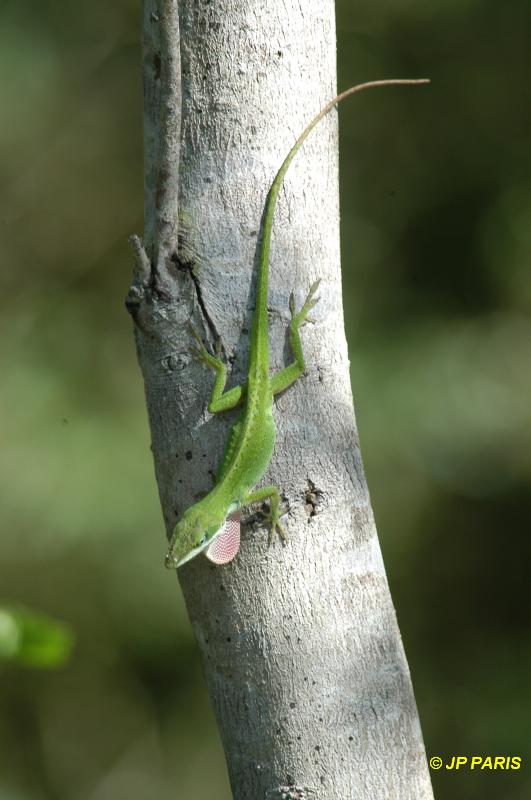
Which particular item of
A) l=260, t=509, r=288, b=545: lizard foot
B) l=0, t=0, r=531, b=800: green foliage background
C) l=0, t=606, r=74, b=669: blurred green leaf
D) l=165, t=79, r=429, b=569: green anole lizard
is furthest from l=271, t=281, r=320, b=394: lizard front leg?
l=0, t=0, r=531, b=800: green foliage background

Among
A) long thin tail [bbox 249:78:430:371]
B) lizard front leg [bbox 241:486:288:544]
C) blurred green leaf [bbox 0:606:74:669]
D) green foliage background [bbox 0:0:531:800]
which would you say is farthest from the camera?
green foliage background [bbox 0:0:531:800]

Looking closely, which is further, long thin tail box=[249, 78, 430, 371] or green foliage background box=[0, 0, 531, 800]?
green foliage background box=[0, 0, 531, 800]

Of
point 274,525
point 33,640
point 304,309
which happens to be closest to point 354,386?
point 304,309

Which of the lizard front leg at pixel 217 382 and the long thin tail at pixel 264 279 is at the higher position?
the long thin tail at pixel 264 279

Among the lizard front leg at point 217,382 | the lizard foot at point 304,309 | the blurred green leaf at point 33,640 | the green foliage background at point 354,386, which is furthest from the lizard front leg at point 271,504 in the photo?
the green foliage background at point 354,386

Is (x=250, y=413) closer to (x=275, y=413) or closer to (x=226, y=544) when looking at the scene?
(x=275, y=413)

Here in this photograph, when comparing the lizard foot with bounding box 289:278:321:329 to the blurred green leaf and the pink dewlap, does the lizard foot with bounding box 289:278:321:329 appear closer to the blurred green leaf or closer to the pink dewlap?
the pink dewlap

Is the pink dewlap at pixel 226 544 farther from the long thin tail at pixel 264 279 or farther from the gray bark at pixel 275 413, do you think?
the long thin tail at pixel 264 279
